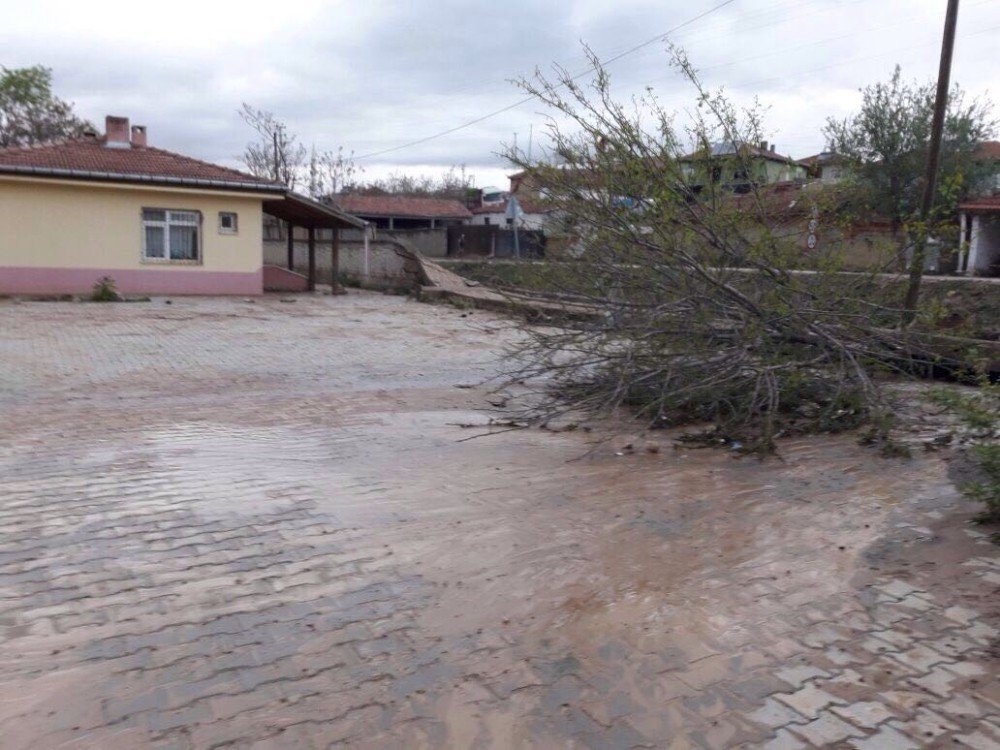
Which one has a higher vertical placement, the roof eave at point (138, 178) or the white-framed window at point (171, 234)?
the roof eave at point (138, 178)

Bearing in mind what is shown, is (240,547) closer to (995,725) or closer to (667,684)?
(667,684)

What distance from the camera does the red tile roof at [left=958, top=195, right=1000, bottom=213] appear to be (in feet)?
75.4

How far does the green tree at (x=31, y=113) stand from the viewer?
1614 inches

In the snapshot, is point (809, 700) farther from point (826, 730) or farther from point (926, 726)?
point (926, 726)

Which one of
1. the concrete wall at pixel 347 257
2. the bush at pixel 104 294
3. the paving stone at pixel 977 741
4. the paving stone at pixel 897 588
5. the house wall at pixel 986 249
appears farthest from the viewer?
the concrete wall at pixel 347 257

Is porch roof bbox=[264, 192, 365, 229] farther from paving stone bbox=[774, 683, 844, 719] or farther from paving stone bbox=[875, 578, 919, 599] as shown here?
paving stone bbox=[774, 683, 844, 719]

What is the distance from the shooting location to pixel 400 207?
5050cm

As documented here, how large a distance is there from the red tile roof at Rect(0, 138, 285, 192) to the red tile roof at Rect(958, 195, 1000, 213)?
17623 mm

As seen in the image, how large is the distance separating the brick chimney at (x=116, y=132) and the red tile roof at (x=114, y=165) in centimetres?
17

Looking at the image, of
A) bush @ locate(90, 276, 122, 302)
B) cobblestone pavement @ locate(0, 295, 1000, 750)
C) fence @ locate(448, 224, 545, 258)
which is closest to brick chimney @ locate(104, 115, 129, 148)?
bush @ locate(90, 276, 122, 302)

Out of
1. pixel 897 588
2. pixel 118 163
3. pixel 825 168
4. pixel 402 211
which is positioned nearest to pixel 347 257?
pixel 118 163

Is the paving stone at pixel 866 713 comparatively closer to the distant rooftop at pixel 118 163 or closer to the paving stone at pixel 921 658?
the paving stone at pixel 921 658

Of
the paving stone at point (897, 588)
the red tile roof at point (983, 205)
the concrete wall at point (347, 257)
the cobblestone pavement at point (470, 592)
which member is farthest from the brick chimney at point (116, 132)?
the paving stone at point (897, 588)

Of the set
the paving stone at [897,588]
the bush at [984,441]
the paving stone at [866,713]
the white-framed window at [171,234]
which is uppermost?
the white-framed window at [171,234]
